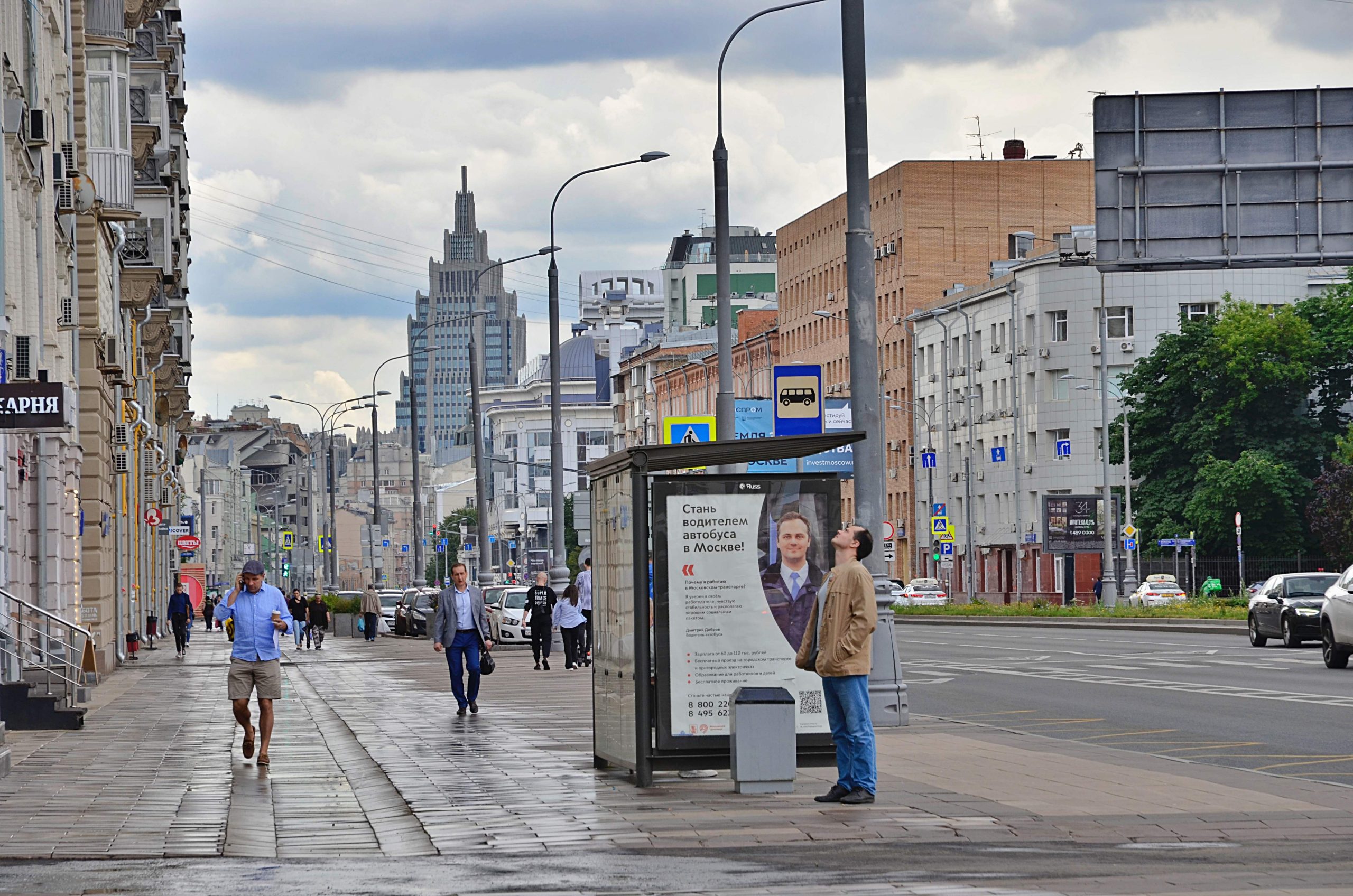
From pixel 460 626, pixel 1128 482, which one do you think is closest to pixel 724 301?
pixel 460 626

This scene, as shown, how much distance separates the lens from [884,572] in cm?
2205

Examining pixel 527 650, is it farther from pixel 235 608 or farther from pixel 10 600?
pixel 235 608

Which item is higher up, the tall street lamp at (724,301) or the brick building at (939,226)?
the brick building at (939,226)

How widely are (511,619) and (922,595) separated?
40295 mm

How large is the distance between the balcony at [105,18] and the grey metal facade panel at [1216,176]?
2255 cm

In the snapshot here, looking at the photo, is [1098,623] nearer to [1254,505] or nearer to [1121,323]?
[1254,505]

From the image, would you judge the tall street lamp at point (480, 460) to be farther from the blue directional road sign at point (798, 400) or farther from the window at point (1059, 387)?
the window at point (1059, 387)

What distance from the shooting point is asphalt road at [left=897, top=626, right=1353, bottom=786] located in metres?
19.3

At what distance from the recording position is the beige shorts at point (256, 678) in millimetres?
19031

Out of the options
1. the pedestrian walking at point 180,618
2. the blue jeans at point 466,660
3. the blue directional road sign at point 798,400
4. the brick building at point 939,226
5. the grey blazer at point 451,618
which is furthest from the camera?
the brick building at point 939,226

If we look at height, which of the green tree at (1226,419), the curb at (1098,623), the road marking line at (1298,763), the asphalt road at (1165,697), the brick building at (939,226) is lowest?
the curb at (1098,623)

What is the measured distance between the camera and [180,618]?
53.2 metres

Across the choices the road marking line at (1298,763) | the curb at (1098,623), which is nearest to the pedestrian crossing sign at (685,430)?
the road marking line at (1298,763)

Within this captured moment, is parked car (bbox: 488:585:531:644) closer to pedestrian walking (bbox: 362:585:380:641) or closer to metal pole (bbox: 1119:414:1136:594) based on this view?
pedestrian walking (bbox: 362:585:380:641)
